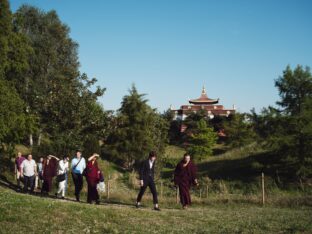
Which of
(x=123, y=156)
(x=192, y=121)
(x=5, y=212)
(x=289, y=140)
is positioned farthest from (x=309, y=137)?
(x=192, y=121)

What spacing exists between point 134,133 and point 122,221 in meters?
27.6

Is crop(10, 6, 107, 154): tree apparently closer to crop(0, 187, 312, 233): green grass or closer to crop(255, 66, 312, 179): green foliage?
crop(255, 66, 312, 179): green foliage

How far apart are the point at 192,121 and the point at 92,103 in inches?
1143

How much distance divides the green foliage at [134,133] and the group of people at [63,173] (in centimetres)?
1935

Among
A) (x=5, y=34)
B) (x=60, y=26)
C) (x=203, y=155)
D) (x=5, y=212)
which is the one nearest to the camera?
(x=5, y=212)

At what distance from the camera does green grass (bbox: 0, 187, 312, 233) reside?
27.5ft

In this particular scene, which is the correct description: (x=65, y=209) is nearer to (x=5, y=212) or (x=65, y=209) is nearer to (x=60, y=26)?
(x=5, y=212)

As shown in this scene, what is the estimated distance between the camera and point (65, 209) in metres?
9.84

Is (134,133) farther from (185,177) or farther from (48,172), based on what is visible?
(185,177)

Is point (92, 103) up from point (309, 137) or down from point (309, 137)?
up

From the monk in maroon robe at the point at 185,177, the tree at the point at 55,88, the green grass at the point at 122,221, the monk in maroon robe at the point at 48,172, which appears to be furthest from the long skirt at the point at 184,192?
the tree at the point at 55,88

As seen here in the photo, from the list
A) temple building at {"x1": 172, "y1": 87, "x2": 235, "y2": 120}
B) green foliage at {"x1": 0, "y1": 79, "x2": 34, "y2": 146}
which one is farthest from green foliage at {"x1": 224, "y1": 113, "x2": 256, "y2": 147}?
green foliage at {"x1": 0, "y1": 79, "x2": 34, "y2": 146}

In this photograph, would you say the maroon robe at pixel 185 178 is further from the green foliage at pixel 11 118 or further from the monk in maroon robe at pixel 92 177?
the green foliage at pixel 11 118

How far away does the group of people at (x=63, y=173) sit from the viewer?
12789 mm
